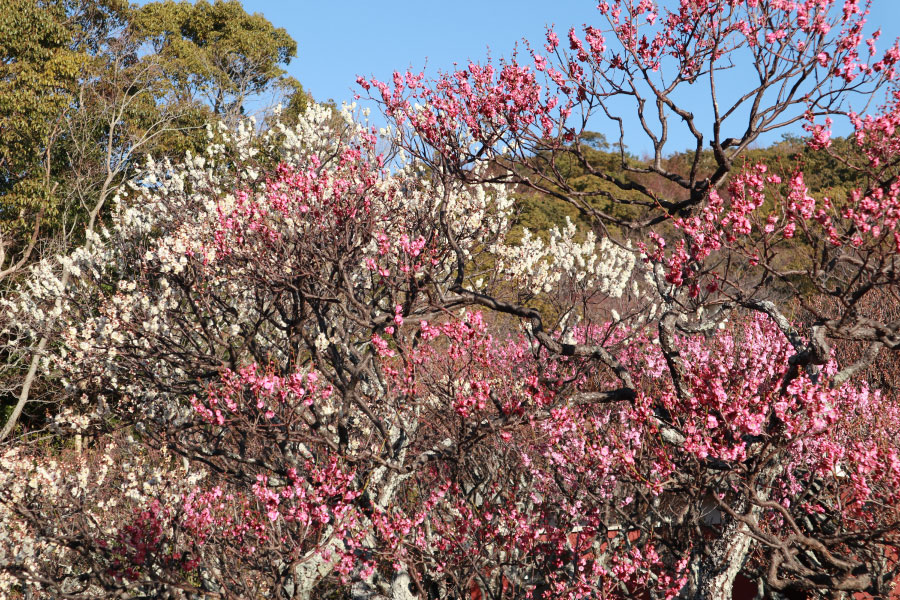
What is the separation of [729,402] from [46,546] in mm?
6889

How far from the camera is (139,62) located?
2111 cm

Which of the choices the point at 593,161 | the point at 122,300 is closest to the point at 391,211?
the point at 122,300

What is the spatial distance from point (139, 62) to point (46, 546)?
690 inches

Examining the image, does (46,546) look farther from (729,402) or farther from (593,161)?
(593,161)

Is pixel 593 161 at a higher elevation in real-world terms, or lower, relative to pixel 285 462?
higher

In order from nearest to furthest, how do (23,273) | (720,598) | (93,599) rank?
1. (720,598)
2. (93,599)
3. (23,273)

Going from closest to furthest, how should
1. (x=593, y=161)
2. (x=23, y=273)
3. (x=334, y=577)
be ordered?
(x=334, y=577)
(x=23, y=273)
(x=593, y=161)

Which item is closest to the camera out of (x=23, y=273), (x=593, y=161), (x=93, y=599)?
(x=93, y=599)

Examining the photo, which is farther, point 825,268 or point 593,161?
point 593,161

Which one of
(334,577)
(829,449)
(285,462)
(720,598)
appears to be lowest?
(334,577)

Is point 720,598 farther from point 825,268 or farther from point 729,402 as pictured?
point 825,268

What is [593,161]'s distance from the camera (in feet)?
120

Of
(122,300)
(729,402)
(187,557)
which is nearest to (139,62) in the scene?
(122,300)

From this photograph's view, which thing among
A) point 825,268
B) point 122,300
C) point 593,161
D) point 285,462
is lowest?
point 285,462
